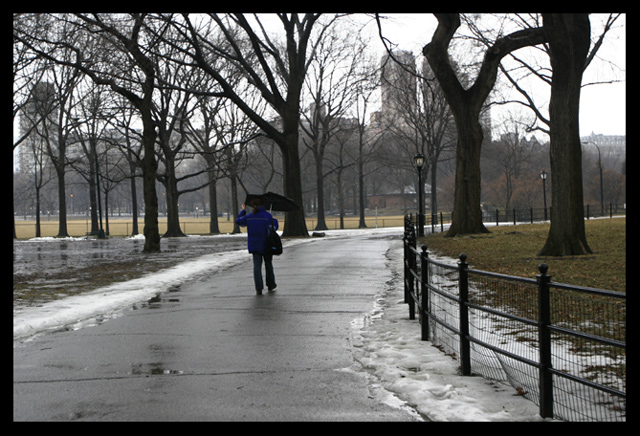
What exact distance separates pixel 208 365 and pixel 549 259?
1173 centimetres

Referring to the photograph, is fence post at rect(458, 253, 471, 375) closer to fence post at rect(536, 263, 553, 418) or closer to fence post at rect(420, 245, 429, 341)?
fence post at rect(536, 263, 553, 418)

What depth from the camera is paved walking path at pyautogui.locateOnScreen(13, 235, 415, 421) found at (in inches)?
216

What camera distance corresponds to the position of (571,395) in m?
5.86

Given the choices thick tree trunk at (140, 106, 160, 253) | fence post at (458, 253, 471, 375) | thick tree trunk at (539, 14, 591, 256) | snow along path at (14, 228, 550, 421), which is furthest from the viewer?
thick tree trunk at (140, 106, 160, 253)

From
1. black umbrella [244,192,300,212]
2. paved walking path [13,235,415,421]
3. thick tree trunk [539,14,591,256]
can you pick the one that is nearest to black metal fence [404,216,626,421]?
paved walking path [13,235,415,421]

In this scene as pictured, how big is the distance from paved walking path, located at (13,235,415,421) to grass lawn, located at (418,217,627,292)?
13.0 ft

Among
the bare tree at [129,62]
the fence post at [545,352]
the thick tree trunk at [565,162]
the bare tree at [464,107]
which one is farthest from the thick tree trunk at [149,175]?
the fence post at [545,352]

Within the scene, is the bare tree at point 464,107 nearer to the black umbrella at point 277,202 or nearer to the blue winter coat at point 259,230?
the black umbrella at point 277,202

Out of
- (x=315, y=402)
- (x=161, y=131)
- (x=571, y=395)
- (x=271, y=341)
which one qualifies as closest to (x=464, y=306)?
(x=571, y=395)

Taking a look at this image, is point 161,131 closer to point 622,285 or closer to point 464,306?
point 622,285

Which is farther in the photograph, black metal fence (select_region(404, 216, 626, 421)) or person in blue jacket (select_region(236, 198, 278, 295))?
person in blue jacket (select_region(236, 198, 278, 295))

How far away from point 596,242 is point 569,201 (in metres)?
5.12

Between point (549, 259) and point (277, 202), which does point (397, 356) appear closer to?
point (277, 202)
